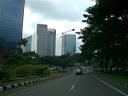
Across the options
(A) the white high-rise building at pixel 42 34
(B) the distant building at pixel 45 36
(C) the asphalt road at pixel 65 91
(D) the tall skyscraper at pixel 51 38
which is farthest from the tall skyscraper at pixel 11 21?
(C) the asphalt road at pixel 65 91

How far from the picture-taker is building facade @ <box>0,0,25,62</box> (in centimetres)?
8154

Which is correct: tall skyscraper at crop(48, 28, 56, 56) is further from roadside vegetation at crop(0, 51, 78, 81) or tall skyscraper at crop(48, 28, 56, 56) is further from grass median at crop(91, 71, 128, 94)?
grass median at crop(91, 71, 128, 94)

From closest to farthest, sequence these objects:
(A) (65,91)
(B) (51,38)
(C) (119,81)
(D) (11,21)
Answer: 1. (A) (65,91)
2. (C) (119,81)
3. (D) (11,21)
4. (B) (51,38)

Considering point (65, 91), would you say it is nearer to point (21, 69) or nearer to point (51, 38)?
point (21, 69)

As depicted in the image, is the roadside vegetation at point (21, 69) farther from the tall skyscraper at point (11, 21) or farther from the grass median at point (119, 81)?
the tall skyscraper at point (11, 21)

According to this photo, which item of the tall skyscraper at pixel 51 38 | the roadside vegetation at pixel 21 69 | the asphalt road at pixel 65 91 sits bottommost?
the asphalt road at pixel 65 91

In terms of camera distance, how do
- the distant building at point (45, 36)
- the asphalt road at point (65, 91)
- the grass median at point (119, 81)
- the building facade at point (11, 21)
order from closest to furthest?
the asphalt road at point (65, 91) → the grass median at point (119, 81) → the building facade at point (11, 21) → the distant building at point (45, 36)

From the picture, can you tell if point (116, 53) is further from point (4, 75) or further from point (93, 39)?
point (4, 75)

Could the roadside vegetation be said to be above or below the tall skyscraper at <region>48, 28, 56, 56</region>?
below

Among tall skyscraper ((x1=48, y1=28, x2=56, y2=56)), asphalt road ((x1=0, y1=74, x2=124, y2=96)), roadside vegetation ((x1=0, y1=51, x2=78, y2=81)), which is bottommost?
asphalt road ((x1=0, y1=74, x2=124, y2=96))

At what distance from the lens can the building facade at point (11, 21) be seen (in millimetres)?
81537

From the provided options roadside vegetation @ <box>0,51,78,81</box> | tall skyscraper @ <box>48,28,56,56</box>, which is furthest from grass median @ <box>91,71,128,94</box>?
tall skyscraper @ <box>48,28,56,56</box>

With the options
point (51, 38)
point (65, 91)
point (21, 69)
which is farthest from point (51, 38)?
point (65, 91)

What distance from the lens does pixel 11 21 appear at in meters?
87.1
